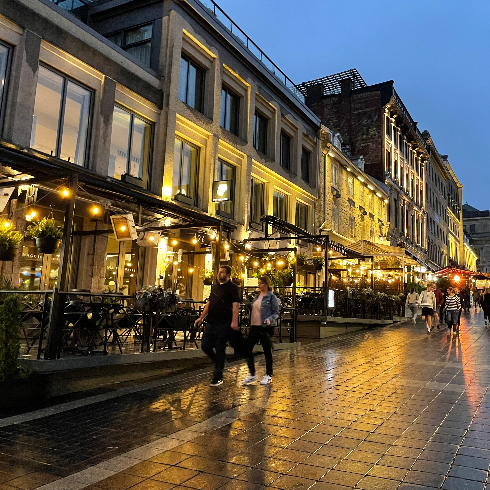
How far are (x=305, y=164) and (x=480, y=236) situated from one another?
89.6 metres

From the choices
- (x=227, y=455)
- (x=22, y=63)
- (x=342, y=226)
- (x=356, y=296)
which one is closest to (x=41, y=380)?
(x=227, y=455)

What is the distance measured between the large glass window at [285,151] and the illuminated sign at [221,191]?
7918mm

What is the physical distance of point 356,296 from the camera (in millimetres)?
19906

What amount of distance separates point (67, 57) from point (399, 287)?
917 inches

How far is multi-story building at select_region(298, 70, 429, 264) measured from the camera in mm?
38597

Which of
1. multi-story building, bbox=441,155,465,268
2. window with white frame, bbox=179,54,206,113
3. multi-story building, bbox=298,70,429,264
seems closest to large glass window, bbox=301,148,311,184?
window with white frame, bbox=179,54,206,113

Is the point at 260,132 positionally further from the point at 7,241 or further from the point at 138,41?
the point at 7,241

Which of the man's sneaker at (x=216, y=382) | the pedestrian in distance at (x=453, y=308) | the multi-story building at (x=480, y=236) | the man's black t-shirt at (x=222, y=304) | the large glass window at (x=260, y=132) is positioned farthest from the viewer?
the multi-story building at (x=480, y=236)

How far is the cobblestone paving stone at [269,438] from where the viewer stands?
12.6ft

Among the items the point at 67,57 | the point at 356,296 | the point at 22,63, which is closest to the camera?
the point at 22,63

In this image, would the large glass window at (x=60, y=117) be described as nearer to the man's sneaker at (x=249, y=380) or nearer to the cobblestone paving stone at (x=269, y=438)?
the cobblestone paving stone at (x=269, y=438)

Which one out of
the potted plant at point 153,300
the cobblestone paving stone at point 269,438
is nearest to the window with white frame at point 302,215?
the potted plant at point 153,300

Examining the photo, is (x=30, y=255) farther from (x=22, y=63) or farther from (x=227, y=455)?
(x=227, y=455)

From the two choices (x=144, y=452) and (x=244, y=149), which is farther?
(x=244, y=149)
